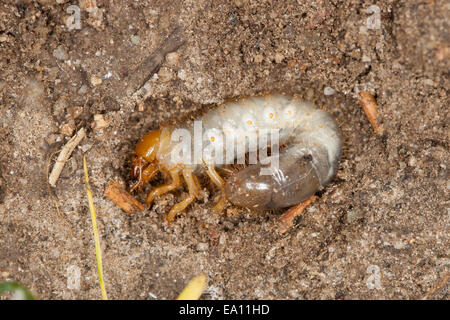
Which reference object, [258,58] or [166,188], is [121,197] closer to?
[166,188]

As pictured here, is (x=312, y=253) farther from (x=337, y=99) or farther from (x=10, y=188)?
(x=10, y=188)

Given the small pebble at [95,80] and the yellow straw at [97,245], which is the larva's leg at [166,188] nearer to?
the yellow straw at [97,245]

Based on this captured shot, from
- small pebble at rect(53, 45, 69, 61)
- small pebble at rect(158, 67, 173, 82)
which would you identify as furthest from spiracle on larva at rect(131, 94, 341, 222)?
small pebble at rect(53, 45, 69, 61)

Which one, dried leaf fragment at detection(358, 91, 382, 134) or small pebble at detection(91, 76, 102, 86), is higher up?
small pebble at detection(91, 76, 102, 86)

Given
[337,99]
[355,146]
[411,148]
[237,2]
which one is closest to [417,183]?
[411,148]

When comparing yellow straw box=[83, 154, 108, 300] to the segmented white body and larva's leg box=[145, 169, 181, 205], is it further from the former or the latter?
the segmented white body

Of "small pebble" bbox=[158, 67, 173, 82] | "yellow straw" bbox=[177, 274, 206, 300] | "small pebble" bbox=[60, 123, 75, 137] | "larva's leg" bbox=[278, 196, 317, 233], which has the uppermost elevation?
"small pebble" bbox=[158, 67, 173, 82]

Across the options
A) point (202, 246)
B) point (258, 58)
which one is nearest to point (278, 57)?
point (258, 58)
